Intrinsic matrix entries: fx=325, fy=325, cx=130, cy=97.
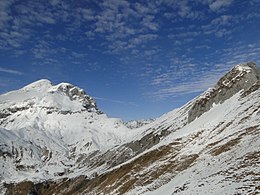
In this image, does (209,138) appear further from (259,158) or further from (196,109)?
(196,109)

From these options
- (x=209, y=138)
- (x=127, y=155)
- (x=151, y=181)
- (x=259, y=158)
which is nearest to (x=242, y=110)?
(x=209, y=138)

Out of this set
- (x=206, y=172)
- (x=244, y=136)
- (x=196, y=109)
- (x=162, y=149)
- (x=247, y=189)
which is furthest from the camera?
(x=196, y=109)

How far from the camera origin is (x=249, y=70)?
103 m

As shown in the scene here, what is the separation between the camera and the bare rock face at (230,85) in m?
98.1

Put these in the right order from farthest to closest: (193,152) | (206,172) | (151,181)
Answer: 1. (193,152)
2. (151,181)
3. (206,172)

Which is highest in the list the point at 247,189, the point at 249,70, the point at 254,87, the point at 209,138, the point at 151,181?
the point at 249,70

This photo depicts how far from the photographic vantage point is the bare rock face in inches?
3861

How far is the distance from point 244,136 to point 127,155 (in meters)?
132

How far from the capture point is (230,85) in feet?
334

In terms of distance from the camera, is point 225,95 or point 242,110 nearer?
point 242,110

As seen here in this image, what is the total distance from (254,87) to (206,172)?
49378 millimetres

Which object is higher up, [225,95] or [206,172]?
[225,95]

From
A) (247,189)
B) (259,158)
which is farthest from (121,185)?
(247,189)

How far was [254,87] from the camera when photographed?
81.9 metres
